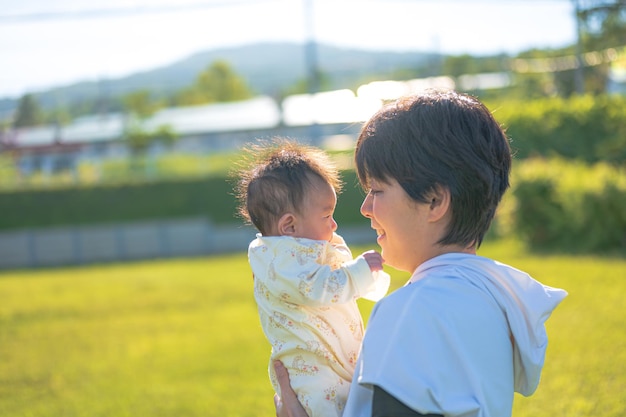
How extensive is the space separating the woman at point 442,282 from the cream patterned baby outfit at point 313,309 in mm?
213

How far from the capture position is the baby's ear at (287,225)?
205 centimetres

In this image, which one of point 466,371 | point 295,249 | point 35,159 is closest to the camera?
point 466,371

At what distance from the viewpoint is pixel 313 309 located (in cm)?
201

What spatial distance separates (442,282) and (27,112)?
117 feet

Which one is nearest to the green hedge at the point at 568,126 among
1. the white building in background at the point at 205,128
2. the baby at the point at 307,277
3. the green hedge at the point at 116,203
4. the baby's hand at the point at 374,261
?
the white building in background at the point at 205,128

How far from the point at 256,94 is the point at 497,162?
40.5m

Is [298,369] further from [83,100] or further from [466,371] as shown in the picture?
[83,100]

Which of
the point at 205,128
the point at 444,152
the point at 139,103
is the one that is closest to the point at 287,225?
the point at 444,152

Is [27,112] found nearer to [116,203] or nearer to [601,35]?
[116,203]

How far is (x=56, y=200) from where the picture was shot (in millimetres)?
26453

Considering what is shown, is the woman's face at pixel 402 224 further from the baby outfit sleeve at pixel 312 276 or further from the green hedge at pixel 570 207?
the green hedge at pixel 570 207

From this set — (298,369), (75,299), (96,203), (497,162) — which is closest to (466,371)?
(497,162)

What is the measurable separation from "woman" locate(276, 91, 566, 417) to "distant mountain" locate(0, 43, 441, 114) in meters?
31.5

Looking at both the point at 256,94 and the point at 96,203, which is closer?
the point at 96,203
